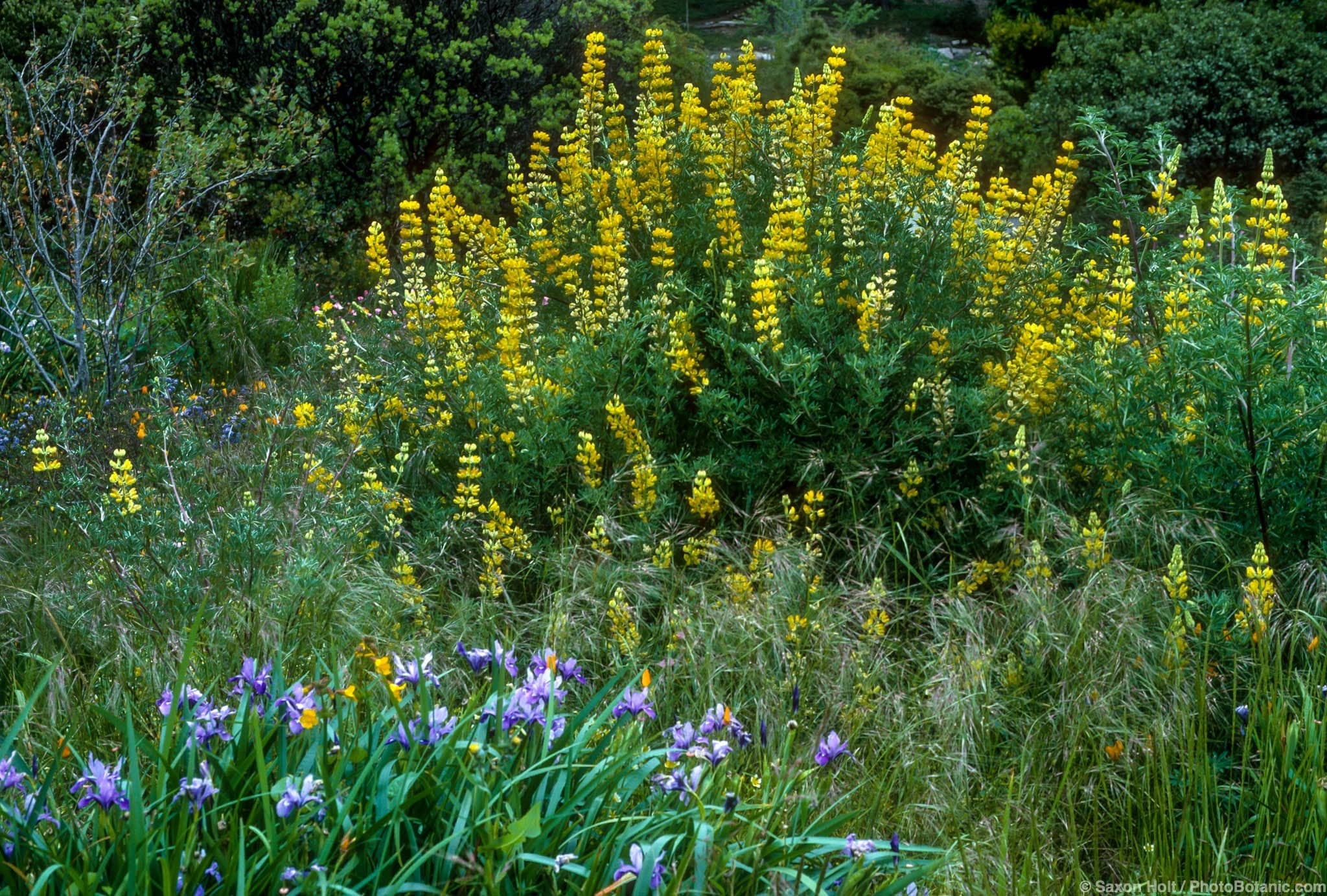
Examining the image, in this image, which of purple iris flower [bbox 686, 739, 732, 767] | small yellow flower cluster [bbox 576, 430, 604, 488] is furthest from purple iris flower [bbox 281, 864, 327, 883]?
small yellow flower cluster [bbox 576, 430, 604, 488]

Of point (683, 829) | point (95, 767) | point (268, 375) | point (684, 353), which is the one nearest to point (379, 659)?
point (95, 767)

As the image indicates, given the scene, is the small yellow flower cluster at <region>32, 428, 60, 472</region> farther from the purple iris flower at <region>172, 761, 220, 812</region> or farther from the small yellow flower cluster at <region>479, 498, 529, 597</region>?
the purple iris flower at <region>172, 761, 220, 812</region>

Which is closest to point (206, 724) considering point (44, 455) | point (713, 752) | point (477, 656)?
point (477, 656)

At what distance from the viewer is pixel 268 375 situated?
20.0 feet

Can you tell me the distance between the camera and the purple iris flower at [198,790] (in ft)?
5.88

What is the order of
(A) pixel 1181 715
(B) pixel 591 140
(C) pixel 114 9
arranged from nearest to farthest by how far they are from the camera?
1. (A) pixel 1181 715
2. (B) pixel 591 140
3. (C) pixel 114 9

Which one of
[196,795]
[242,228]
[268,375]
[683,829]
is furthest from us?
[242,228]

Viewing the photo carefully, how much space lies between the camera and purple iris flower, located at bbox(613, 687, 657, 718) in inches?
81.7

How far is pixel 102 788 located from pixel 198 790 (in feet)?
0.51

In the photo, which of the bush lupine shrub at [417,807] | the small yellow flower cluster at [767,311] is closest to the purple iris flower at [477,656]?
the bush lupine shrub at [417,807]

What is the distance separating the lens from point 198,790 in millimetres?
1794

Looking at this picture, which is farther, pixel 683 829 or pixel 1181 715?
pixel 1181 715

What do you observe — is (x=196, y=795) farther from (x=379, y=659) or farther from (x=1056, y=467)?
(x=1056, y=467)

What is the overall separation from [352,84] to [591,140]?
4158mm
